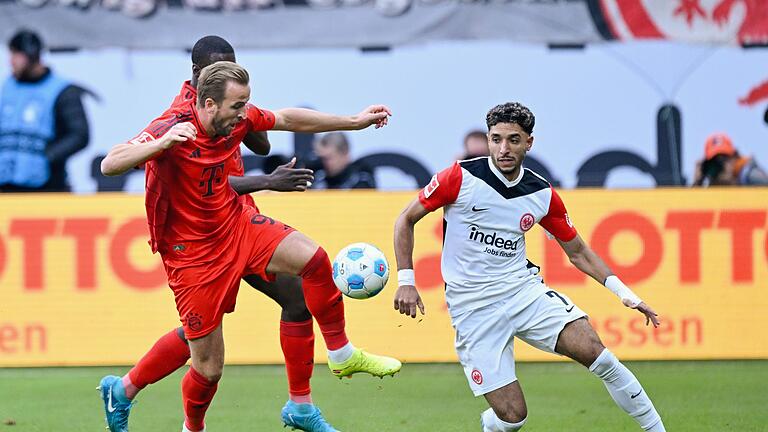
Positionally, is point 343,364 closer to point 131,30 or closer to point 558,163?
point 558,163

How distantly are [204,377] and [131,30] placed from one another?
819cm

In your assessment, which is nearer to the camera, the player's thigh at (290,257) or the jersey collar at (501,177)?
the player's thigh at (290,257)

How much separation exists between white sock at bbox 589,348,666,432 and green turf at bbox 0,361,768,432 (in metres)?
1.10

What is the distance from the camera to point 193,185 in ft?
23.3

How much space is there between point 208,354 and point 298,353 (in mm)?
608

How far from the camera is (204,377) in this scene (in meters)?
7.21

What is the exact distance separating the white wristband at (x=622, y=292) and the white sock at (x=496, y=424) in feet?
2.73

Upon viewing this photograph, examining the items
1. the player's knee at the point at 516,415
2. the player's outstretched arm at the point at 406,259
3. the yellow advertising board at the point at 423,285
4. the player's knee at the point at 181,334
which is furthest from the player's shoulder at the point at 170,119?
the yellow advertising board at the point at 423,285

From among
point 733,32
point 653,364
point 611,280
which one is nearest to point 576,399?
point 653,364

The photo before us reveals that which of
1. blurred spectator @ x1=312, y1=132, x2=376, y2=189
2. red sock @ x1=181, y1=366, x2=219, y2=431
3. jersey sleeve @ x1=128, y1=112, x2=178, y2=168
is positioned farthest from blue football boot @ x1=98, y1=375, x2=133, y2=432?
blurred spectator @ x1=312, y1=132, x2=376, y2=189

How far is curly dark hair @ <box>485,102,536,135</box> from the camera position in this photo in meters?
7.12

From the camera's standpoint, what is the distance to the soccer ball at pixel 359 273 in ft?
23.6

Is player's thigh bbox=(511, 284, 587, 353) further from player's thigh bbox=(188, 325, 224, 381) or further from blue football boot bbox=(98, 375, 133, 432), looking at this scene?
blue football boot bbox=(98, 375, 133, 432)

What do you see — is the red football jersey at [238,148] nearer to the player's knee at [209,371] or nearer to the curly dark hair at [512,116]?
the player's knee at [209,371]
